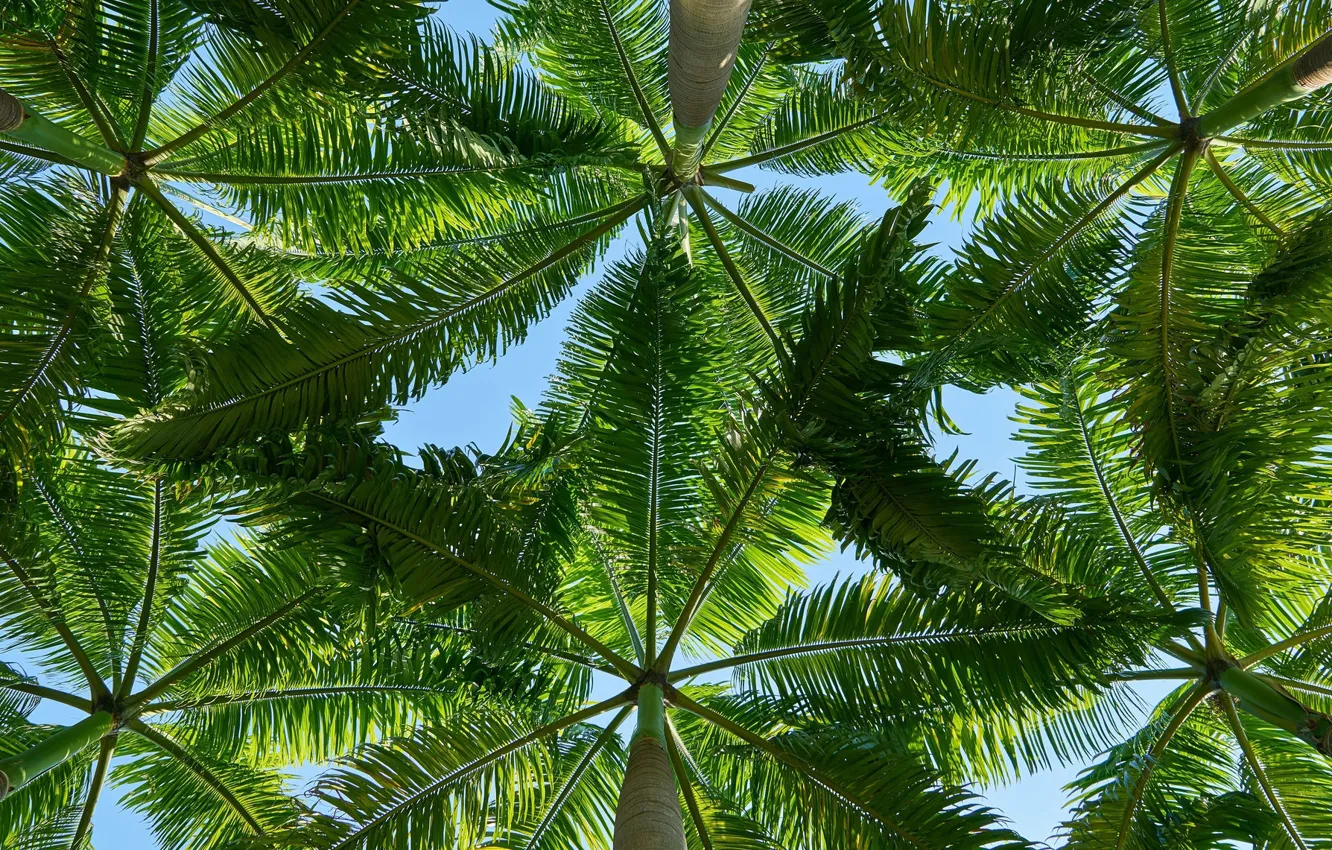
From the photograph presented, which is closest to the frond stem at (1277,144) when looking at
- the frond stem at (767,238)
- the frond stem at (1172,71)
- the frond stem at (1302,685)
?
the frond stem at (1172,71)

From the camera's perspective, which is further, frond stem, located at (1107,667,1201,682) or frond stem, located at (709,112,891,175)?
frond stem, located at (709,112,891,175)

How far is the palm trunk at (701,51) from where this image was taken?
140 inches

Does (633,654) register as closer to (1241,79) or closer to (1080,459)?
(1080,459)

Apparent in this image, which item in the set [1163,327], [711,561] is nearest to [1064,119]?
[1163,327]

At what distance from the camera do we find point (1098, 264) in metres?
5.64

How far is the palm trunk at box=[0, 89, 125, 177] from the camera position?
12.5ft

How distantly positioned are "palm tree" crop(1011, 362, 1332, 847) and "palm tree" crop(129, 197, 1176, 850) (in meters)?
0.60

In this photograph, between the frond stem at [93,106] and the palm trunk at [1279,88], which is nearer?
the palm trunk at [1279,88]

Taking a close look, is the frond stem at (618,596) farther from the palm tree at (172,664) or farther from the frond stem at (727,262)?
the frond stem at (727,262)

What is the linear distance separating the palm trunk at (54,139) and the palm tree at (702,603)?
1.53 m

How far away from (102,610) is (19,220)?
91.3 inches

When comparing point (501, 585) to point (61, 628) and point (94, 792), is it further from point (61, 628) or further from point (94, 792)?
point (94, 792)

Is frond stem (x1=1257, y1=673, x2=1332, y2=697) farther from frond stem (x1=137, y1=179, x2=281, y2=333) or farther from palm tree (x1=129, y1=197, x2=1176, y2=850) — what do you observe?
frond stem (x1=137, y1=179, x2=281, y2=333)

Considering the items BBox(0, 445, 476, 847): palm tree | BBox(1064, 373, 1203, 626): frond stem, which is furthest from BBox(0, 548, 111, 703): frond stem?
BBox(1064, 373, 1203, 626): frond stem
